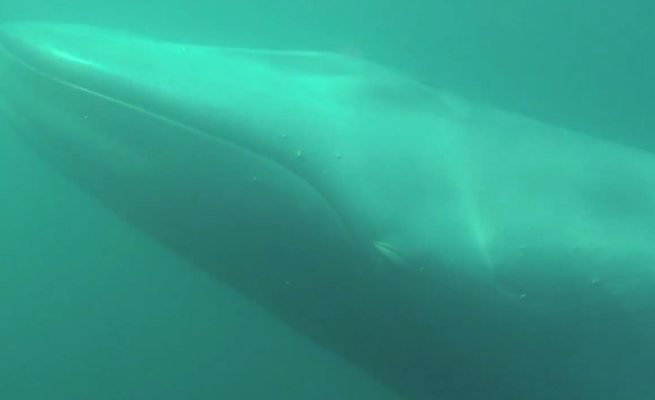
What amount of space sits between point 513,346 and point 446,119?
1.41 m

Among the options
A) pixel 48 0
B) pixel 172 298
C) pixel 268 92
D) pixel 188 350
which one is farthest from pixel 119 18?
pixel 268 92

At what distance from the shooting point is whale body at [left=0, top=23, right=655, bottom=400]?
3.77 metres

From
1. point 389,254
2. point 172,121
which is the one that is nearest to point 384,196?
point 389,254

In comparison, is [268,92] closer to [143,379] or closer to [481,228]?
[481,228]

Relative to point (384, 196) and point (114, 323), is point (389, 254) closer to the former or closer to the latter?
point (384, 196)

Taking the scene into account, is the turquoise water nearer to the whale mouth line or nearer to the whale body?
the whale body

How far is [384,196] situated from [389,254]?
32 cm

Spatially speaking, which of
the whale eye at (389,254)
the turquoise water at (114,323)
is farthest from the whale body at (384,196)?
the turquoise water at (114,323)

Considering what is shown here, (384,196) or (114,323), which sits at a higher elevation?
(384,196)

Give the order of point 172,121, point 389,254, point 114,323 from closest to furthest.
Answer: point 389,254 → point 172,121 → point 114,323

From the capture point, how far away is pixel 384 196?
3.77 m

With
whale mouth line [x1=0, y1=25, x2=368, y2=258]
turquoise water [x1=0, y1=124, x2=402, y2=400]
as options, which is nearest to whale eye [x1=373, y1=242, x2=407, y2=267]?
whale mouth line [x1=0, y1=25, x2=368, y2=258]

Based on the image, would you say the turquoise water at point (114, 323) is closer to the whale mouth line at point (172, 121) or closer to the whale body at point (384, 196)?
the whale body at point (384, 196)

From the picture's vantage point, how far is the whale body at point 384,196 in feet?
12.4
